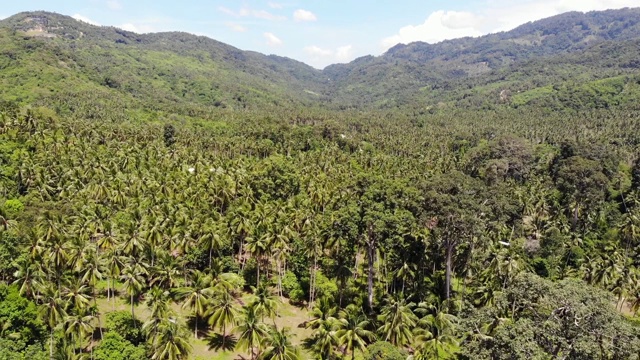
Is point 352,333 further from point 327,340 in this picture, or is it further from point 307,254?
point 307,254

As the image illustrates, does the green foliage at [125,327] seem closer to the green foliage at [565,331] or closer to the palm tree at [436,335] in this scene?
the palm tree at [436,335]

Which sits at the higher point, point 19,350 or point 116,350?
point 116,350

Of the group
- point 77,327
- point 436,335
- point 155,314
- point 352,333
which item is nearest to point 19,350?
point 77,327

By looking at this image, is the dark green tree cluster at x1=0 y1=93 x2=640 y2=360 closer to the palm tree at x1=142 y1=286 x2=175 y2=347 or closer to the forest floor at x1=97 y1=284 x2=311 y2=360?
the palm tree at x1=142 y1=286 x2=175 y2=347

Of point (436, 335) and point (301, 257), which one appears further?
point (301, 257)

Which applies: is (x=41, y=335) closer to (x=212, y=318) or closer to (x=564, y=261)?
(x=212, y=318)

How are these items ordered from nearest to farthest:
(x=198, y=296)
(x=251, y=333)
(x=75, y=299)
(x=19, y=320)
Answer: (x=19, y=320) → (x=251, y=333) → (x=75, y=299) → (x=198, y=296)

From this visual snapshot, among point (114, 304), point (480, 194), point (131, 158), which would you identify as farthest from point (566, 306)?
point (131, 158)
